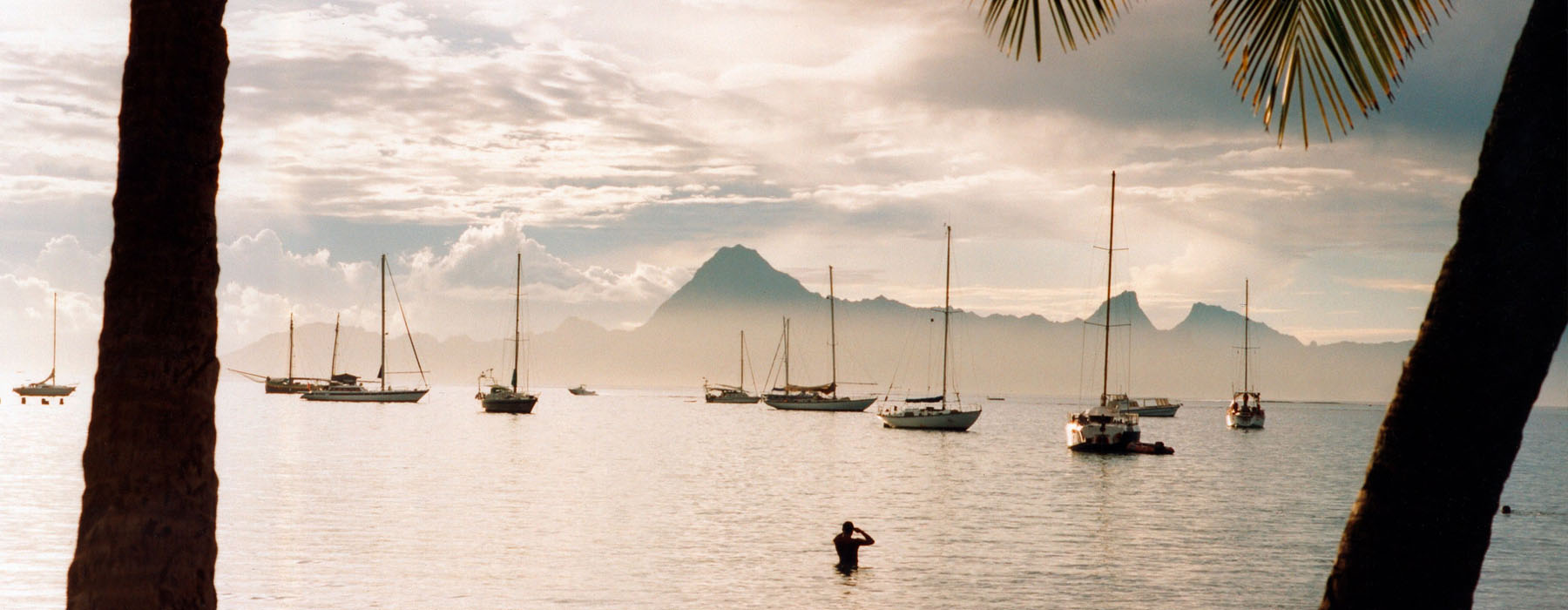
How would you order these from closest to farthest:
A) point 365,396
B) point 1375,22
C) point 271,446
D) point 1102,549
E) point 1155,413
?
point 1375,22
point 1102,549
point 271,446
point 365,396
point 1155,413

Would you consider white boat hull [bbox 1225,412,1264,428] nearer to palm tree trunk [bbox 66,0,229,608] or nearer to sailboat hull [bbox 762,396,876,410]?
sailboat hull [bbox 762,396,876,410]

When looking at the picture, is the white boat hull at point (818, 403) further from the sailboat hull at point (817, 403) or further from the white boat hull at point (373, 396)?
the white boat hull at point (373, 396)

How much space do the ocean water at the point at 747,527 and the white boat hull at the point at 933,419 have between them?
16841 mm

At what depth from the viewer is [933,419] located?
109250 millimetres

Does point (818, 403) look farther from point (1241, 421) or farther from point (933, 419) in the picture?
point (1241, 421)

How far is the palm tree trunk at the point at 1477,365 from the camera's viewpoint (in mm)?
4895

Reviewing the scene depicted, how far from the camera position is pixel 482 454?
7938cm

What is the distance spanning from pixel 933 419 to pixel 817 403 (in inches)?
1709

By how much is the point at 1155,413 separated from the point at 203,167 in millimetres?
190129

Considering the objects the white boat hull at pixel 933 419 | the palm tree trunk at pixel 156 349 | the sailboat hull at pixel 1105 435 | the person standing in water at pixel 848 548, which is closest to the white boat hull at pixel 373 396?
→ the white boat hull at pixel 933 419

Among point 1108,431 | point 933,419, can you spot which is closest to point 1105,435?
→ point 1108,431

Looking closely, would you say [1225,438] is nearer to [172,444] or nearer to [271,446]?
[271,446]

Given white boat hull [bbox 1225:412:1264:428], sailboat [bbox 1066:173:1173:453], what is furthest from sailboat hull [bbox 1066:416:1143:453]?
white boat hull [bbox 1225:412:1264:428]

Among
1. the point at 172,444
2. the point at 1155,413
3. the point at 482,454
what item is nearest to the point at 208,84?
the point at 172,444
